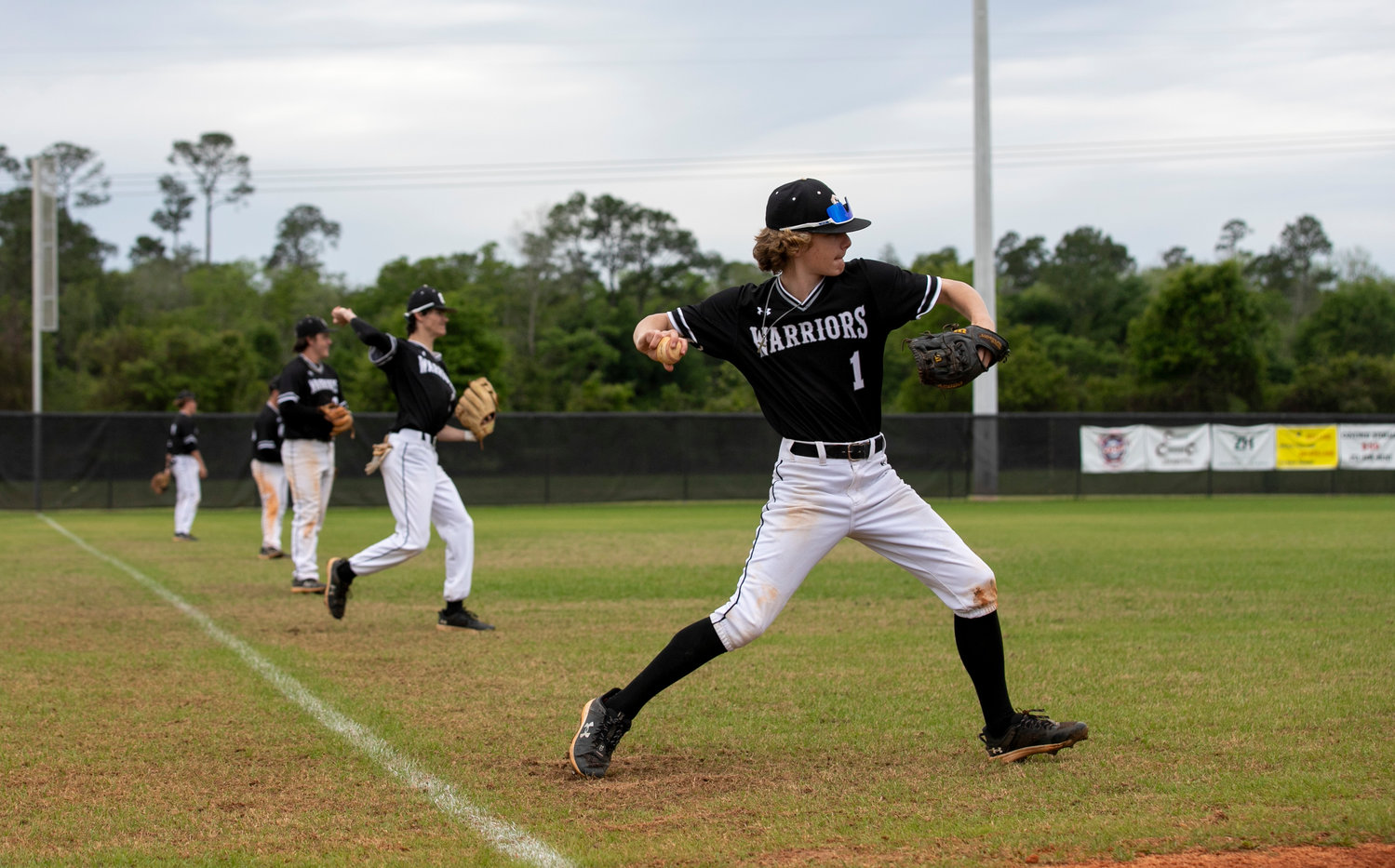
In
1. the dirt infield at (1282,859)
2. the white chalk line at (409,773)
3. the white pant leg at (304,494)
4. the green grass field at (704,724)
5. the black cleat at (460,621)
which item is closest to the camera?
the dirt infield at (1282,859)

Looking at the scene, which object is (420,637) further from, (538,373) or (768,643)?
(538,373)

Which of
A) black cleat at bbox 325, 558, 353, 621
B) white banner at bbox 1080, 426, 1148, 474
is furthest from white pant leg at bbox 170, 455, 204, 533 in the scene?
white banner at bbox 1080, 426, 1148, 474

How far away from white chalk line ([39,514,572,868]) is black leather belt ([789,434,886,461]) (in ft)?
5.54

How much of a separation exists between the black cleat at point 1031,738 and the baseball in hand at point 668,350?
189cm

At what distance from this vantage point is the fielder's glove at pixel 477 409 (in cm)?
858

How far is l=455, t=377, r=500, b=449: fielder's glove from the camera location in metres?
8.58

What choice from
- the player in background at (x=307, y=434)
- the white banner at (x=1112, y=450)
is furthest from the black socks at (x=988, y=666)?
the white banner at (x=1112, y=450)

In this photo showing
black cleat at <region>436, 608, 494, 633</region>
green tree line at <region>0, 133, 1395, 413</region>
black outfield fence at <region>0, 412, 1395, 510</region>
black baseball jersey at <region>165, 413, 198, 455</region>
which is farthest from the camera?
green tree line at <region>0, 133, 1395, 413</region>

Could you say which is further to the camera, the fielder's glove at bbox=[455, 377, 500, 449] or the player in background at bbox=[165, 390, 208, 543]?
the player in background at bbox=[165, 390, 208, 543]

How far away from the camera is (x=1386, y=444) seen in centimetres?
2788

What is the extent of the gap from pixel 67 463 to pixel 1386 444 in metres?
29.0

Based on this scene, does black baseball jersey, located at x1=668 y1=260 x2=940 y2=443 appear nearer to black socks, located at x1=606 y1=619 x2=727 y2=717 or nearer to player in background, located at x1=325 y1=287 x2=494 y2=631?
black socks, located at x1=606 y1=619 x2=727 y2=717

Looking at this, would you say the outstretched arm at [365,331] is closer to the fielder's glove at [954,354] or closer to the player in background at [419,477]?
the player in background at [419,477]

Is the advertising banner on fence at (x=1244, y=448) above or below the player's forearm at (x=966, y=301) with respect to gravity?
below
